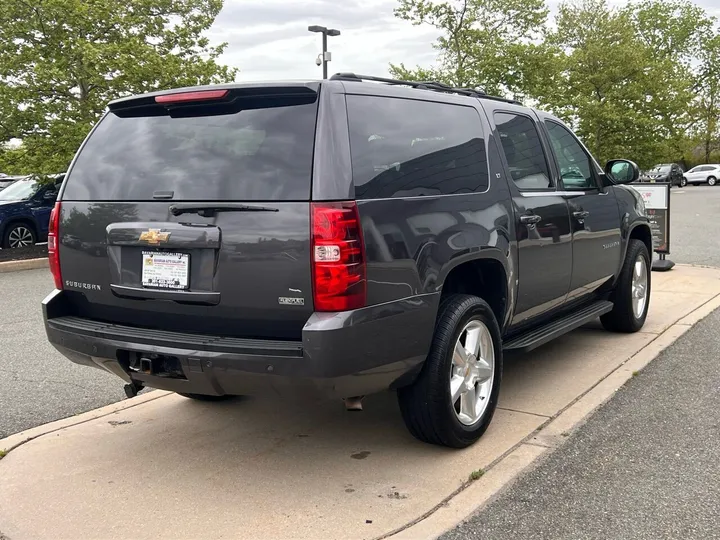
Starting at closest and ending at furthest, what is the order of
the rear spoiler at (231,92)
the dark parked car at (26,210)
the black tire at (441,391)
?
1. the rear spoiler at (231,92)
2. the black tire at (441,391)
3. the dark parked car at (26,210)

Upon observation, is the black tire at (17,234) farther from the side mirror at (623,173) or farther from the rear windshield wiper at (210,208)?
the rear windshield wiper at (210,208)

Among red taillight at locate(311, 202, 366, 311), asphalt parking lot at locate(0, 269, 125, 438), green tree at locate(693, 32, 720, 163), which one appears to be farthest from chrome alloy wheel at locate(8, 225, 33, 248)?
green tree at locate(693, 32, 720, 163)

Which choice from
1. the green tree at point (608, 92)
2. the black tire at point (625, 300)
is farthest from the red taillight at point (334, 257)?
the green tree at point (608, 92)

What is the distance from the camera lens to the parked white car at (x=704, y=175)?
162ft

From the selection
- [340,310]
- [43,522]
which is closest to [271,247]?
[340,310]

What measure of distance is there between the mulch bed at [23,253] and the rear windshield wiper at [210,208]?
10005 mm

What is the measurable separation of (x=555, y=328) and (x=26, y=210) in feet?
39.2

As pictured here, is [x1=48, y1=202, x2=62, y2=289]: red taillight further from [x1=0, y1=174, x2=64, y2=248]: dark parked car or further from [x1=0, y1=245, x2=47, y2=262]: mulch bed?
[x1=0, y1=174, x2=64, y2=248]: dark parked car

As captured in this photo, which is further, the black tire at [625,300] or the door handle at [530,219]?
the black tire at [625,300]

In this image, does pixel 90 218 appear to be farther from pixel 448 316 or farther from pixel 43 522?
pixel 448 316

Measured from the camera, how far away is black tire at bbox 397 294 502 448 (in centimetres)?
365

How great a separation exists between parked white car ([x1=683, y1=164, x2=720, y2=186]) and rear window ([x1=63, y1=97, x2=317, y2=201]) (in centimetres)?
5210

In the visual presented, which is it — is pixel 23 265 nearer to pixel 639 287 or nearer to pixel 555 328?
pixel 639 287

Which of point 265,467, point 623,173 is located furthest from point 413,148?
point 623,173
